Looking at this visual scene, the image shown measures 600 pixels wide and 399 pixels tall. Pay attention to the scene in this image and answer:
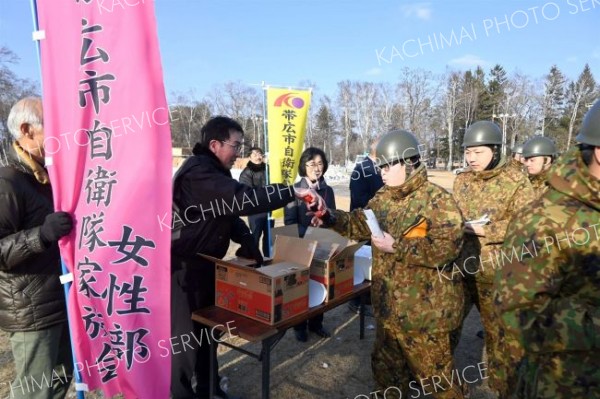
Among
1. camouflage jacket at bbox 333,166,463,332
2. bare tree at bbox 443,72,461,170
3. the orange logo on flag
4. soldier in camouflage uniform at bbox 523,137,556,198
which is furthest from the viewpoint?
bare tree at bbox 443,72,461,170

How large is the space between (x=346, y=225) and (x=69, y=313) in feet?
6.23

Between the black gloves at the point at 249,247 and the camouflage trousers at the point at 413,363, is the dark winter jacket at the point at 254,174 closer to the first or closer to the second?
the black gloves at the point at 249,247

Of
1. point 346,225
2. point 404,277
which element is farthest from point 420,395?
point 346,225

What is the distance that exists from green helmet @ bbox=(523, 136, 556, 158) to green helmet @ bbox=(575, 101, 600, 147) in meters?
4.43

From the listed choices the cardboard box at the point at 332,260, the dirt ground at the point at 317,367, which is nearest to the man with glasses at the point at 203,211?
the cardboard box at the point at 332,260

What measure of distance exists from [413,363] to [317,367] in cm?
144

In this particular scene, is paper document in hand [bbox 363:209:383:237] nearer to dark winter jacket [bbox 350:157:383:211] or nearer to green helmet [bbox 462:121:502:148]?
green helmet [bbox 462:121:502:148]

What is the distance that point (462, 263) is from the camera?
3213 millimetres

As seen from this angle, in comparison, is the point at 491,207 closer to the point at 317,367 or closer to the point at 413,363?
the point at 413,363

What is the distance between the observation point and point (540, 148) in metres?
5.23

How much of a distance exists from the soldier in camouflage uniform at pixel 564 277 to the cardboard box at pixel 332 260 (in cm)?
155

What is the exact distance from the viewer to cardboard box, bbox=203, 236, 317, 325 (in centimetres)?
242

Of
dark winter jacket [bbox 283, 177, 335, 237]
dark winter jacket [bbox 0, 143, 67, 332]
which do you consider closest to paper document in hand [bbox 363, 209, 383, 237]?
dark winter jacket [bbox 0, 143, 67, 332]

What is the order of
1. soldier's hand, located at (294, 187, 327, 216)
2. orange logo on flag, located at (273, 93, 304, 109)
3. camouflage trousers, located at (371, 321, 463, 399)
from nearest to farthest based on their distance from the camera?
1. camouflage trousers, located at (371, 321, 463, 399)
2. soldier's hand, located at (294, 187, 327, 216)
3. orange logo on flag, located at (273, 93, 304, 109)
